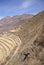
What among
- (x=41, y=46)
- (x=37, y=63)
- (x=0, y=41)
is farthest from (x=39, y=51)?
(x=0, y=41)

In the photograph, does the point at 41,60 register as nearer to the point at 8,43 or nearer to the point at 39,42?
the point at 39,42

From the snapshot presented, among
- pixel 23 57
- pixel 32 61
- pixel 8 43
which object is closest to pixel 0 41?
pixel 8 43

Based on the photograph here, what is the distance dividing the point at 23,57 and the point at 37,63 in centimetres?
360

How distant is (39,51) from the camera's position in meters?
22.2

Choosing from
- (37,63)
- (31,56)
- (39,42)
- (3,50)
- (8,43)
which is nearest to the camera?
(37,63)

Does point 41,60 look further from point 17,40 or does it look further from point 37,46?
point 17,40

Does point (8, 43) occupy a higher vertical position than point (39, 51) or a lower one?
higher

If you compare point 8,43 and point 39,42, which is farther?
point 8,43

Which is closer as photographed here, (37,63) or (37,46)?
(37,63)

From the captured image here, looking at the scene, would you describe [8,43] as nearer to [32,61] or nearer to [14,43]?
[14,43]

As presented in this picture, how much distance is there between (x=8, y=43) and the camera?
34.1m

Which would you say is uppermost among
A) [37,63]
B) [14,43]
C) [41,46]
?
[14,43]

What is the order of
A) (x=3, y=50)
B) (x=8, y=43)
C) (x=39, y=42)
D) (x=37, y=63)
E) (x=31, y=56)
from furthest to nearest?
(x=8, y=43), (x=3, y=50), (x=39, y=42), (x=31, y=56), (x=37, y=63)

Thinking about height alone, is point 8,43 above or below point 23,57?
above
